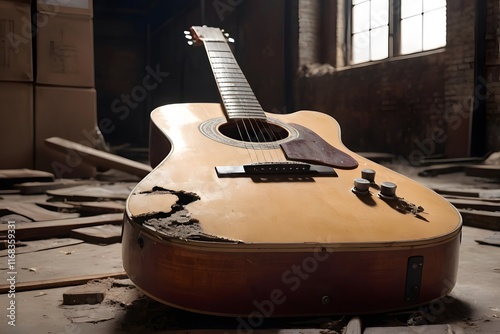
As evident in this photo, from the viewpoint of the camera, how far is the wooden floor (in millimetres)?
1214

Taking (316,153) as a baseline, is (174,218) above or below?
below

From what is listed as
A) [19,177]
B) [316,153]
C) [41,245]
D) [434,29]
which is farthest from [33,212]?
[434,29]

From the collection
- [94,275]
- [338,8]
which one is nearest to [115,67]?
[338,8]

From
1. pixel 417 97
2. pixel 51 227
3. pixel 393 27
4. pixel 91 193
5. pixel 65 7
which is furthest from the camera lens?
pixel 393 27

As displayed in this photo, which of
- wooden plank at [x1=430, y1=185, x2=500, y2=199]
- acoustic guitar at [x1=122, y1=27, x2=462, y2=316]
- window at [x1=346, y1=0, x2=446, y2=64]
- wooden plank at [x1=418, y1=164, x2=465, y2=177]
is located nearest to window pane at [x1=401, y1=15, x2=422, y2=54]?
window at [x1=346, y1=0, x2=446, y2=64]

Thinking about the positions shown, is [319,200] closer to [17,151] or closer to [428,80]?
[17,151]

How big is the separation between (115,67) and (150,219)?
11.8m

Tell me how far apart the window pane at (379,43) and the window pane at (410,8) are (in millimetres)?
304

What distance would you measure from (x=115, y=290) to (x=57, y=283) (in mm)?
218

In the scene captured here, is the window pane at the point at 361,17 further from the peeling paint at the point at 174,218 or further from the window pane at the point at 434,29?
the peeling paint at the point at 174,218

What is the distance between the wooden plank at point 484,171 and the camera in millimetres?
4148

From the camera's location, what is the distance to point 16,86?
4.45 metres

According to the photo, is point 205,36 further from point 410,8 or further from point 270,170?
point 410,8

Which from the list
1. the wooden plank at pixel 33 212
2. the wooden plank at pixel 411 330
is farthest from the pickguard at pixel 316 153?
the wooden plank at pixel 33 212
